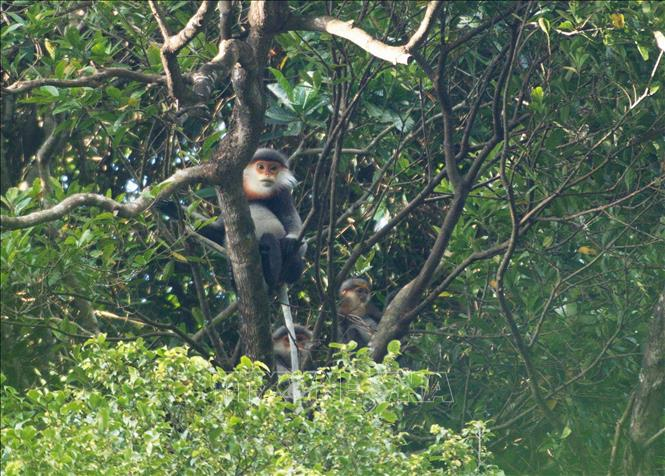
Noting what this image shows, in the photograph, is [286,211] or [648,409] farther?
[286,211]

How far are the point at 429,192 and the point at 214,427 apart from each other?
2.14m

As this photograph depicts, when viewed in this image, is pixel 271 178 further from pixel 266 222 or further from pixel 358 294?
pixel 358 294

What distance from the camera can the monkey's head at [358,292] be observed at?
764cm

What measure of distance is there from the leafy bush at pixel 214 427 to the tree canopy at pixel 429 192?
0.78 metres

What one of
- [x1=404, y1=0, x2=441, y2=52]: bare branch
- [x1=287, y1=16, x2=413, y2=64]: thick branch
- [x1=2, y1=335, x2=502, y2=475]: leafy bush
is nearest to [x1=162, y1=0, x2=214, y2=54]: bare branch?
[x1=287, y1=16, x2=413, y2=64]: thick branch

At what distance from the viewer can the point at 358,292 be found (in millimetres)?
7664

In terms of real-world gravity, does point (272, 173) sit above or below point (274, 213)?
above

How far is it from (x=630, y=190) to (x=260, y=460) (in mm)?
2385

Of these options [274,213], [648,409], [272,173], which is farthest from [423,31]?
[274,213]

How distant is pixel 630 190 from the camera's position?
524 cm

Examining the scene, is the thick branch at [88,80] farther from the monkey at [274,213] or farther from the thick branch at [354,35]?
the monkey at [274,213]

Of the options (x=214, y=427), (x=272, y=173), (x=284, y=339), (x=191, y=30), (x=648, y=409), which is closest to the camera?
(x=214, y=427)

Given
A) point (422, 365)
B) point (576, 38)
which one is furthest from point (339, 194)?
point (576, 38)

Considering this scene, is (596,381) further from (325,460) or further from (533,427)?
(325,460)
